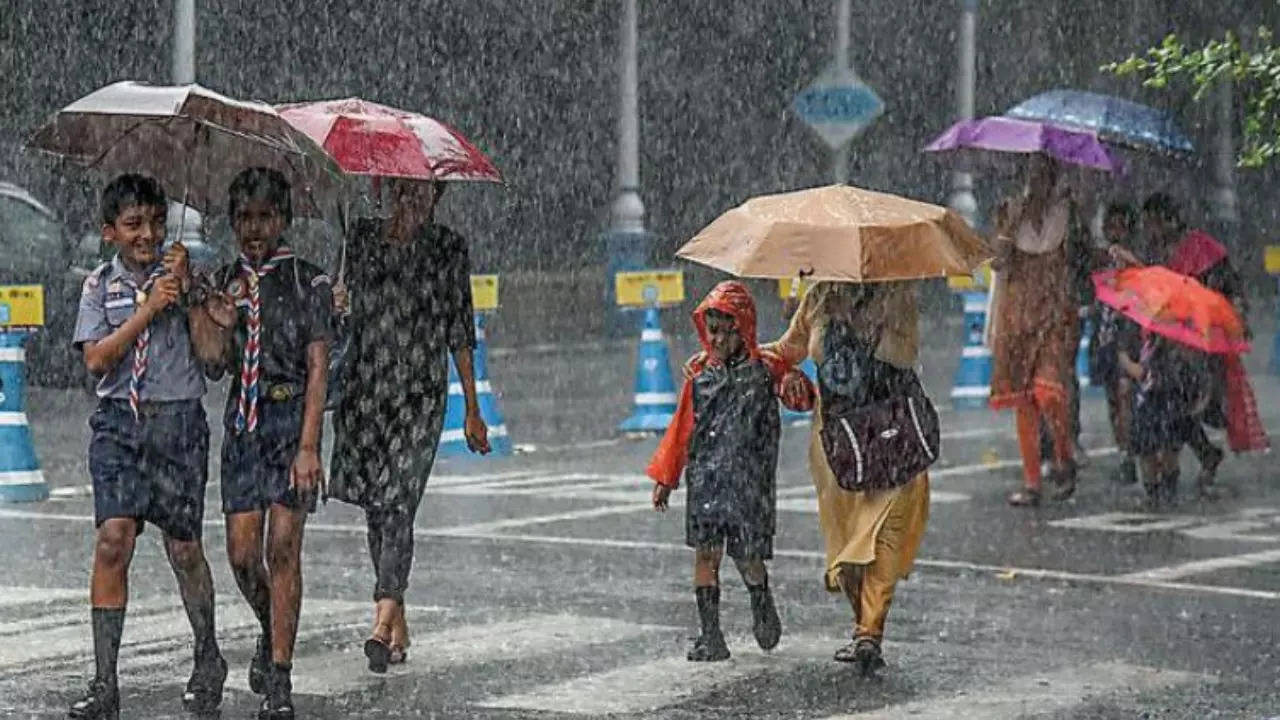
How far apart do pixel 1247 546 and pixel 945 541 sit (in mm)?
1448

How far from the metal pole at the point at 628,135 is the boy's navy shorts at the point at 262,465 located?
63.0 ft

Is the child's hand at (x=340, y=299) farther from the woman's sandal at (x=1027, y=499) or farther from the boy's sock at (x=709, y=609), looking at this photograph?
the woman's sandal at (x=1027, y=499)

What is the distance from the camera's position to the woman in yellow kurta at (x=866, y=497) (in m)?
9.64

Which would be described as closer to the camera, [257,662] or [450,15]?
[257,662]

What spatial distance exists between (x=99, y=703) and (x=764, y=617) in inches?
103

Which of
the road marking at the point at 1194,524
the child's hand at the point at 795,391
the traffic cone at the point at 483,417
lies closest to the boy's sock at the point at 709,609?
the child's hand at the point at 795,391

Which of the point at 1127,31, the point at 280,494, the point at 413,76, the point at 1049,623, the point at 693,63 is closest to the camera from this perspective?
the point at 280,494

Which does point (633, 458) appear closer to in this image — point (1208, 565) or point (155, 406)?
point (1208, 565)

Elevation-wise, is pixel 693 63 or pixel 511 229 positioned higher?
pixel 693 63

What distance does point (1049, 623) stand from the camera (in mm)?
10703

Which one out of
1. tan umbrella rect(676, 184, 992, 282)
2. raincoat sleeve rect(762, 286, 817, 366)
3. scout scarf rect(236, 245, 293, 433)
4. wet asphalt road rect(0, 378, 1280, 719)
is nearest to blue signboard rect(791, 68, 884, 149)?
wet asphalt road rect(0, 378, 1280, 719)

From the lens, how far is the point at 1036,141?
48.0 ft

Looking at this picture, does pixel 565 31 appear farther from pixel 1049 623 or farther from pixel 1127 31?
pixel 1049 623

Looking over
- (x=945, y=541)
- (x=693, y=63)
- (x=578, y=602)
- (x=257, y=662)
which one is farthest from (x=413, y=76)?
(x=257, y=662)
